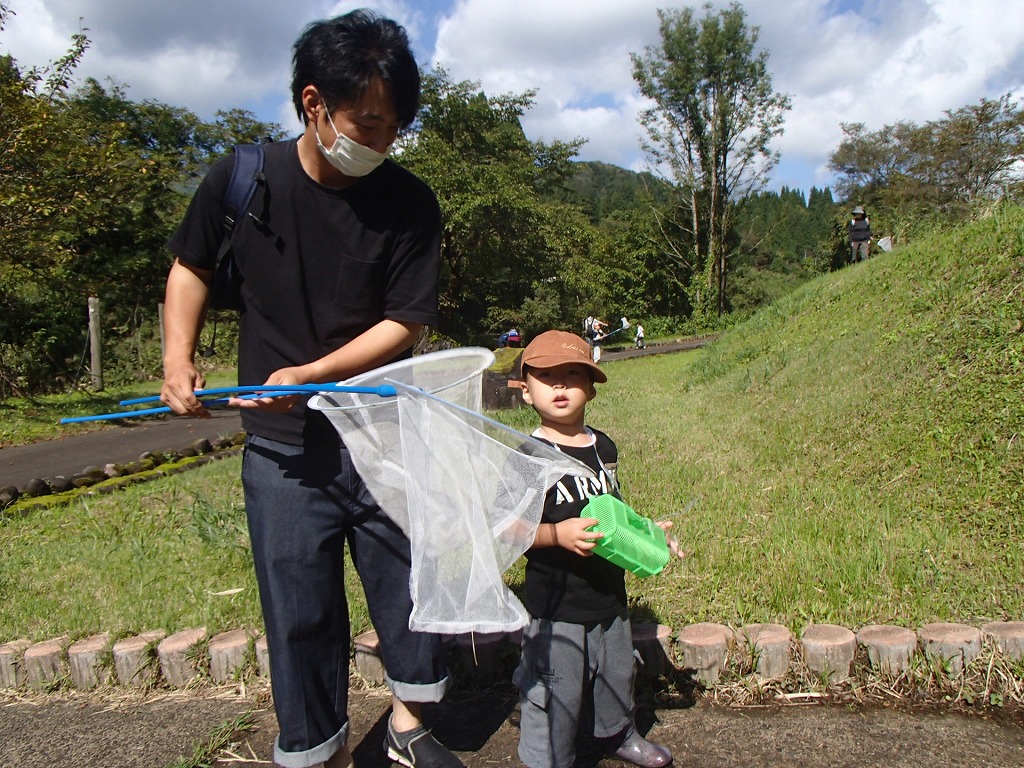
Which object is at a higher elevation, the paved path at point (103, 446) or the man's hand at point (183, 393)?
the man's hand at point (183, 393)

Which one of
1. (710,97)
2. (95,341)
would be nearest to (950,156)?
(710,97)

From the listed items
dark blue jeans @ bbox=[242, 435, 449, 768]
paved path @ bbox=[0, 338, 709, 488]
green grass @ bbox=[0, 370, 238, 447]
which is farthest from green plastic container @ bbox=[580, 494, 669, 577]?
green grass @ bbox=[0, 370, 238, 447]

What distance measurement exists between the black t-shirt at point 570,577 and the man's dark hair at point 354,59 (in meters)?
1.19

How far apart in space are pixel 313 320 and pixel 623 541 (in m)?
1.05

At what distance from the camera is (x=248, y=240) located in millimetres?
2129

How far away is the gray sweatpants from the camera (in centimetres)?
230

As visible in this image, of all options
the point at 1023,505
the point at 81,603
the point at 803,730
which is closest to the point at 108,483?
the point at 81,603

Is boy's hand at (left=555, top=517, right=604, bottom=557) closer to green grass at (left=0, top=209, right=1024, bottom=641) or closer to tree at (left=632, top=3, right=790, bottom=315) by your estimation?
green grass at (left=0, top=209, right=1024, bottom=641)

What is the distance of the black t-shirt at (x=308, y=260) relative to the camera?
2.13 m

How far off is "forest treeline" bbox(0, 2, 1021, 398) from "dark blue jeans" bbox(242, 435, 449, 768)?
34.1 feet

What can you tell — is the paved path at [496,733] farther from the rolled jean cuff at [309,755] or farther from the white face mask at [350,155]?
the white face mask at [350,155]

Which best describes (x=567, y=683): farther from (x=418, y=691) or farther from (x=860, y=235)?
(x=860, y=235)

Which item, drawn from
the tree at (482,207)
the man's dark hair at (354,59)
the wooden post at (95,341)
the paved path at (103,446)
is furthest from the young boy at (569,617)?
the tree at (482,207)

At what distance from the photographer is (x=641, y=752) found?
2.43 meters
